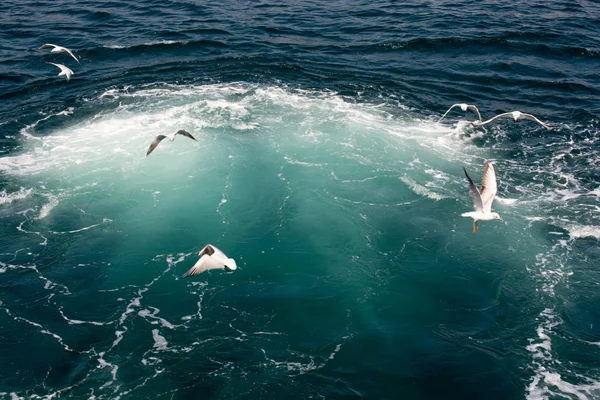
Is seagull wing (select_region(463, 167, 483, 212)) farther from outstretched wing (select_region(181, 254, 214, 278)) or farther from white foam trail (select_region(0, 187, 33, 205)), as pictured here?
white foam trail (select_region(0, 187, 33, 205))

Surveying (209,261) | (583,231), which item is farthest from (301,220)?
(583,231)

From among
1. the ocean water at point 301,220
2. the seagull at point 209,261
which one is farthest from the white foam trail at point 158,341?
the seagull at point 209,261

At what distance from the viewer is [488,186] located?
20.7 metres

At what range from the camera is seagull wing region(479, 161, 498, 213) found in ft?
66.5

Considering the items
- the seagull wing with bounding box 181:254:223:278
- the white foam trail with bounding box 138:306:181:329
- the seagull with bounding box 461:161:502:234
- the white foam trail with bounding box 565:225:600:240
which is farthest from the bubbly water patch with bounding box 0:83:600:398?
the seagull with bounding box 461:161:502:234

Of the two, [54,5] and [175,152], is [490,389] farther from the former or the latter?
[54,5]

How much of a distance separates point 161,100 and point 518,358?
29996 millimetres

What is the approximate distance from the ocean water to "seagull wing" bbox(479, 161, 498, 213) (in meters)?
3.86

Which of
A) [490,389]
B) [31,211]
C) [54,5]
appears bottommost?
[490,389]

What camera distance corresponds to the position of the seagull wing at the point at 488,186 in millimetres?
20281

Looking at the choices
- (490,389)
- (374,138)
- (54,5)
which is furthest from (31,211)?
(54,5)

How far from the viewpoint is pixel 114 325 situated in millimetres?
20828

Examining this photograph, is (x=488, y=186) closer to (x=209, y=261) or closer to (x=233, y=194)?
(x=209, y=261)

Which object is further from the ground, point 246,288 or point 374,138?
point 374,138
